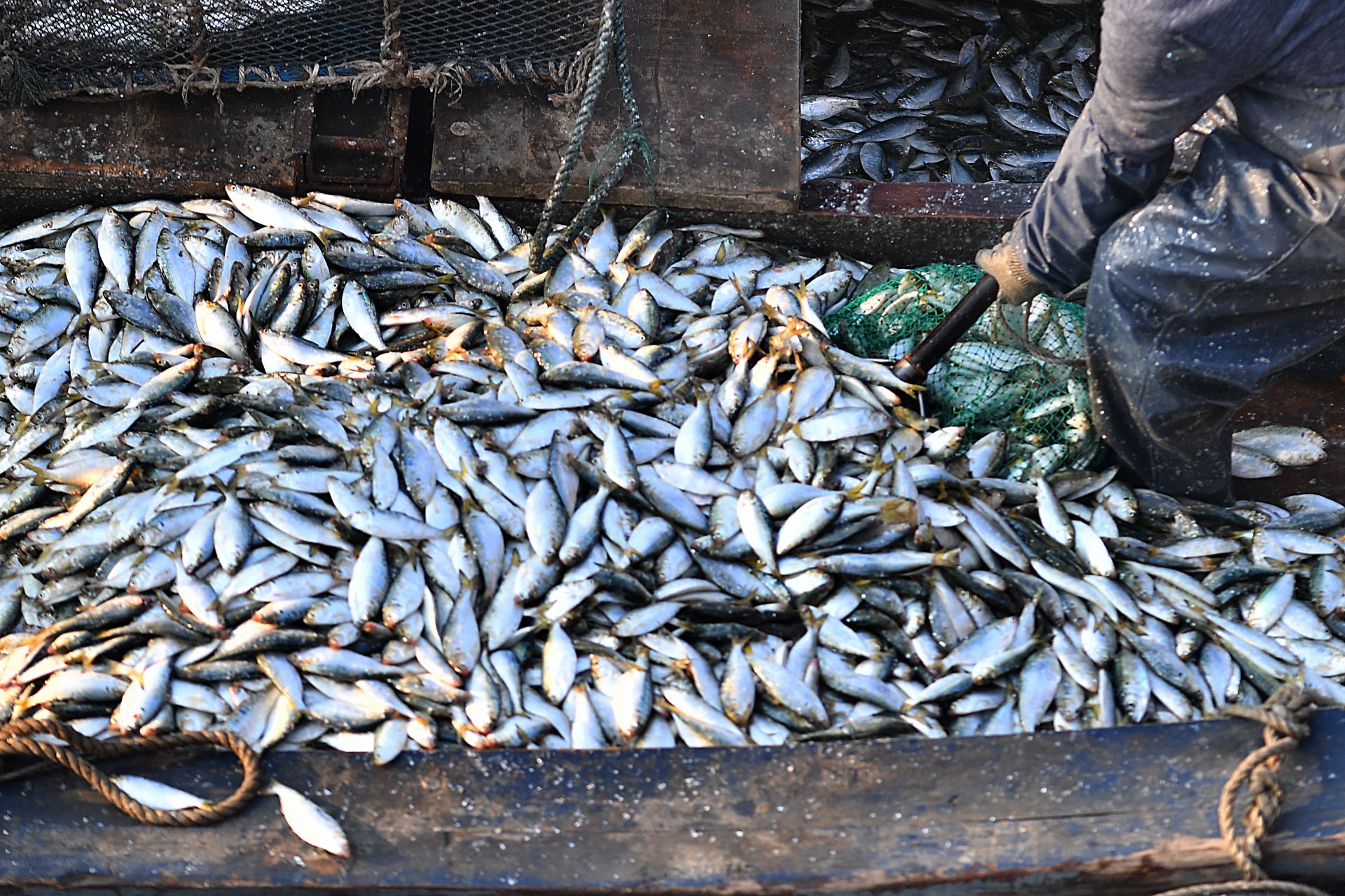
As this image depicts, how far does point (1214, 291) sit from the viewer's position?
304 cm

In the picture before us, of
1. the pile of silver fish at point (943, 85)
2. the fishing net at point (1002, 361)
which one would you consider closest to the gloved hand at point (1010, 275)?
the fishing net at point (1002, 361)

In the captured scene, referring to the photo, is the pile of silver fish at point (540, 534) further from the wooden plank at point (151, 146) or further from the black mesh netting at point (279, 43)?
the black mesh netting at point (279, 43)

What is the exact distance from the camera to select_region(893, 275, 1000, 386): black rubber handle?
12.1 ft

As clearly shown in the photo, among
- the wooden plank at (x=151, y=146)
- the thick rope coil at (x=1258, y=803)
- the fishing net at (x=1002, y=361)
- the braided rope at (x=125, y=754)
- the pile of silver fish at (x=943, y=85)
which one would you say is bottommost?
the braided rope at (x=125, y=754)

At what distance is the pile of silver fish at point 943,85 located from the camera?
5824 millimetres

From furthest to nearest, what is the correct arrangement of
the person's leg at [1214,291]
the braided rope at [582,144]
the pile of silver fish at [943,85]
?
the pile of silver fish at [943,85]
the braided rope at [582,144]
the person's leg at [1214,291]

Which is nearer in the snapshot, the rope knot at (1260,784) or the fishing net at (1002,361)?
the rope knot at (1260,784)

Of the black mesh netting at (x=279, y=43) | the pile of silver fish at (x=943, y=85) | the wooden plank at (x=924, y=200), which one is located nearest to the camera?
the black mesh netting at (x=279, y=43)

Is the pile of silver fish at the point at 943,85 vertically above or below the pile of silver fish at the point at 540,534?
above

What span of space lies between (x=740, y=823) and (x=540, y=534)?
106 centimetres

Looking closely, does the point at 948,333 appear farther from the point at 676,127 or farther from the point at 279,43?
the point at 279,43

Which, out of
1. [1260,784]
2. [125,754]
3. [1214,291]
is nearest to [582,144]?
[1214,291]

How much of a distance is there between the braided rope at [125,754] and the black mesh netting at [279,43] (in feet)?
8.72

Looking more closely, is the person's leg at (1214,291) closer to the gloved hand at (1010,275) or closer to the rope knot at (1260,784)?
the gloved hand at (1010,275)
